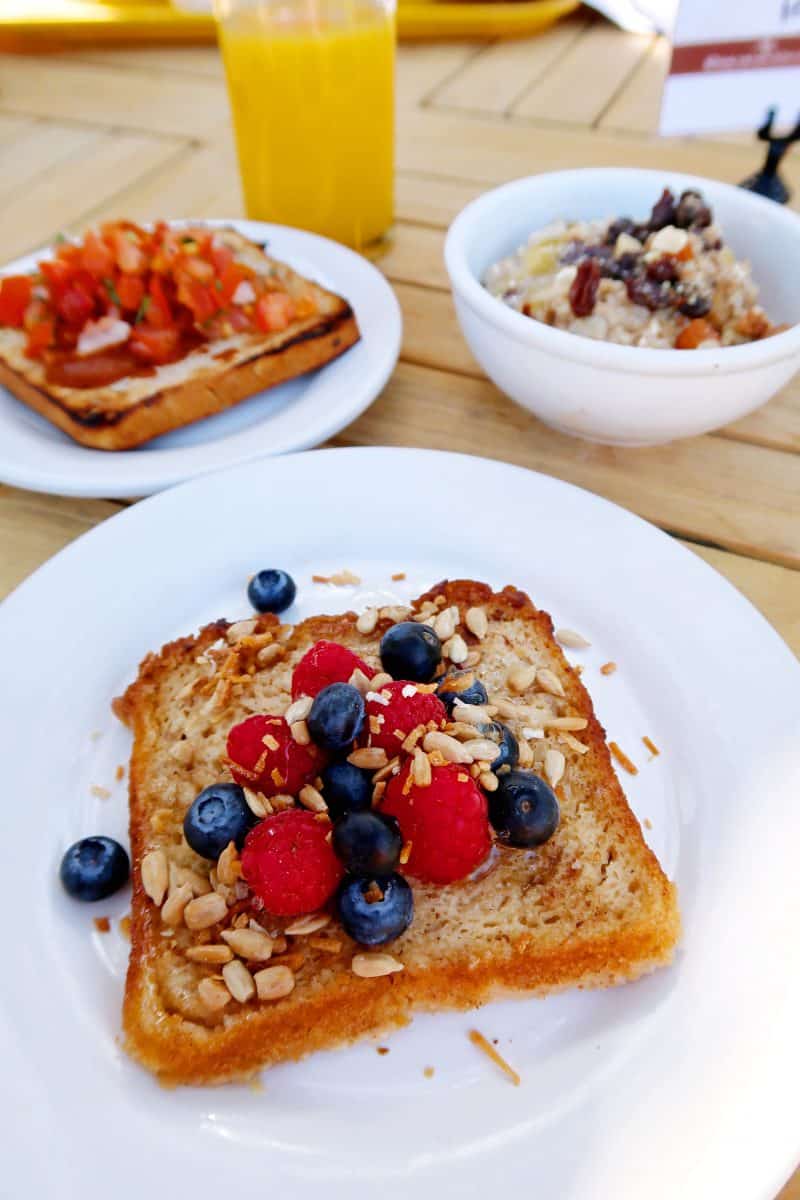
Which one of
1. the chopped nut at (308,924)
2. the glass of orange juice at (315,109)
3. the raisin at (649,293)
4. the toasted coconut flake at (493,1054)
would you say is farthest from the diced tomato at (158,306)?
the toasted coconut flake at (493,1054)

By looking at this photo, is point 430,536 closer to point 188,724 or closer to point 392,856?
point 188,724

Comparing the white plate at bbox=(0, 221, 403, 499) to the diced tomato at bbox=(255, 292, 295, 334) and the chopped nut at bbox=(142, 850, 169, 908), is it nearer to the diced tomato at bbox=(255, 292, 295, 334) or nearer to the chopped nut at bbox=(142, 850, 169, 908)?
the diced tomato at bbox=(255, 292, 295, 334)

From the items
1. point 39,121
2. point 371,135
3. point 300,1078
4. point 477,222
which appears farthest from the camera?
point 39,121

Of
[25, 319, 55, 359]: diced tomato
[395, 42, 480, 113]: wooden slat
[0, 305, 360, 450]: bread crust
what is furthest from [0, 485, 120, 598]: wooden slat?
[395, 42, 480, 113]: wooden slat

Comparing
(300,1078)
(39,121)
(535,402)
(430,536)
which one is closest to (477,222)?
(535,402)

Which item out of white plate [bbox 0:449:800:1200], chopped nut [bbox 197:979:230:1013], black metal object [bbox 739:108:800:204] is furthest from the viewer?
black metal object [bbox 739:108:800:204]

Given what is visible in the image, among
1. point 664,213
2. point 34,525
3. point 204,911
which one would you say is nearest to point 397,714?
point 204,911

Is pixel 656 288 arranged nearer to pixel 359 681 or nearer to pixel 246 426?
pixel 246 426
